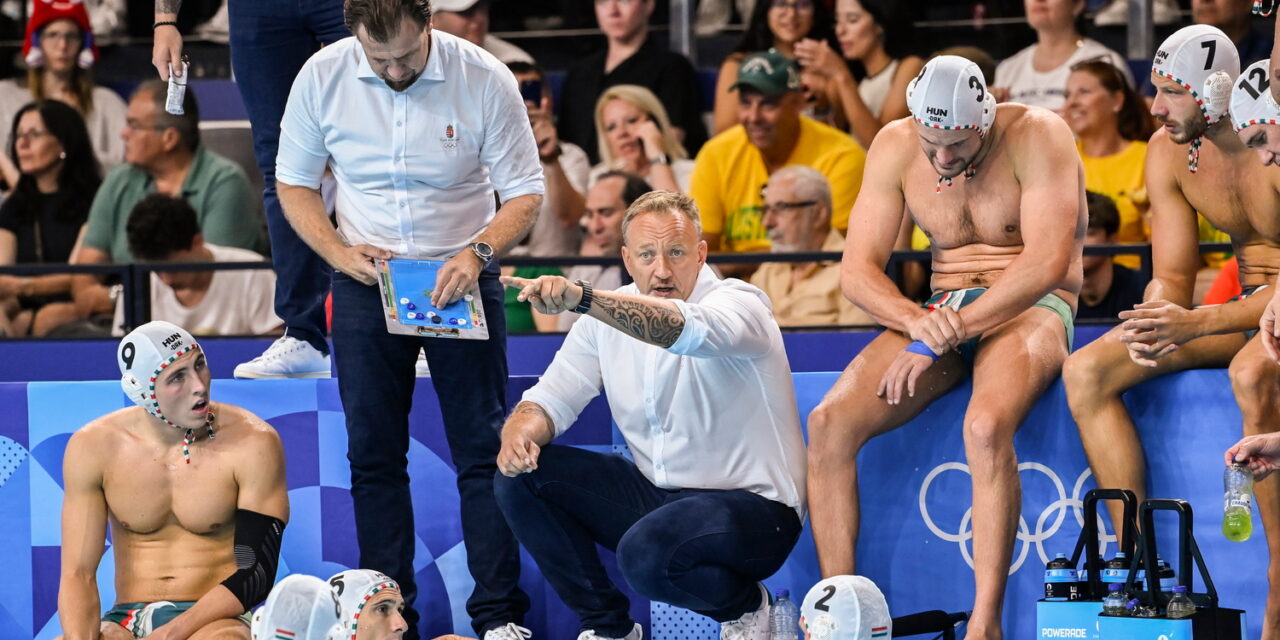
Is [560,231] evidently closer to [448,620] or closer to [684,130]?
[684,130]

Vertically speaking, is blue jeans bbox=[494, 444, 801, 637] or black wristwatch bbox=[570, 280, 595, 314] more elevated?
black wristwatch bbox=[570, 280, 595, 314]

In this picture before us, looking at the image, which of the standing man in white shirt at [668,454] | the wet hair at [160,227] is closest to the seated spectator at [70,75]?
the wet hair at [160,227]

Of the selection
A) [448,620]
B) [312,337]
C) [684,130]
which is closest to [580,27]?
[684,130]

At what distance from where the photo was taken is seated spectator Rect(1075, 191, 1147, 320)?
6789 mm

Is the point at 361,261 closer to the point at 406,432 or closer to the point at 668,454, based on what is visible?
the point at 406,432

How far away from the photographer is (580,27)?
9.06 m

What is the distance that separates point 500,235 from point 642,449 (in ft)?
2.58

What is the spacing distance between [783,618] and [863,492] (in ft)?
1.75

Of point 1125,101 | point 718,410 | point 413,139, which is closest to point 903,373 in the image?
point 718,410

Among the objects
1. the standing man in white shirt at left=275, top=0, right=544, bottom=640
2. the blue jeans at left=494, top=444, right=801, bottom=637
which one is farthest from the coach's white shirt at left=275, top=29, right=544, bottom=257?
the blue jeans at left=494, top=444, right=801, bottom=637

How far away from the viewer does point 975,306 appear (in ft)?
16.1

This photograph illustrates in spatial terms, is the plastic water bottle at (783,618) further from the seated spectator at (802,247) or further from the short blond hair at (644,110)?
the short blond hair at (644,110)

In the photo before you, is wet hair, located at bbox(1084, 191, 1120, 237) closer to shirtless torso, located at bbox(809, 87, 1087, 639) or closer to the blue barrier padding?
shirtless torso, located at bbox(809, 87, 1087, 639)

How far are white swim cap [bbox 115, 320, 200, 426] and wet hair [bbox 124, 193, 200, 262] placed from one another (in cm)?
277
